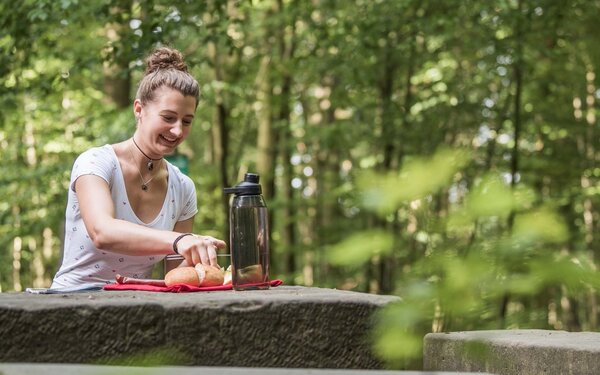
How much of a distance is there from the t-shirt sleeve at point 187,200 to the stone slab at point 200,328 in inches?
49.2

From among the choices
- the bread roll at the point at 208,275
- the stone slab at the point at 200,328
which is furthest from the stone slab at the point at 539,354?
the bread roll at the point at 208,275

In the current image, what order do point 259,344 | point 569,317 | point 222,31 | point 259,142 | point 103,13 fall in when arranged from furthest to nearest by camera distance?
point 569,317
point 259,142
point 222,31
point 103,13
point 259,344

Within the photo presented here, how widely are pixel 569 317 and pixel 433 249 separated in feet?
46.4

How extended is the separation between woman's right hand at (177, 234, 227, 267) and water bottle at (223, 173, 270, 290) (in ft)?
0.20

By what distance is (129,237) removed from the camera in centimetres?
275

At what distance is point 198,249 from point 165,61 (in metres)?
1.08

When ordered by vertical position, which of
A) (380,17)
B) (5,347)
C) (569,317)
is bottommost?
(569,317)

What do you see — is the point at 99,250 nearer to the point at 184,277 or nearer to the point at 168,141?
the point at 168,141

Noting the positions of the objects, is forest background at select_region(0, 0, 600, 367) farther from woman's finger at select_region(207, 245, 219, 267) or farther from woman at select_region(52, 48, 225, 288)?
woman's finger at select_region(207, 245, 219, 267)

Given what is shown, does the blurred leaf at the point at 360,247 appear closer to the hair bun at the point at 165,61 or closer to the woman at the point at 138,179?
the woman at the point at 138,179

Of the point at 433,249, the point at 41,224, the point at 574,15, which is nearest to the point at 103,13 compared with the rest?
the point at 41,224

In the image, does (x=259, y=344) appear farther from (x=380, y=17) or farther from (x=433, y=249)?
(x=380, y=17)

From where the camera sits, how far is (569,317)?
14312 mm

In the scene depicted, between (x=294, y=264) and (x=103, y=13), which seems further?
(x=294, y=264)
